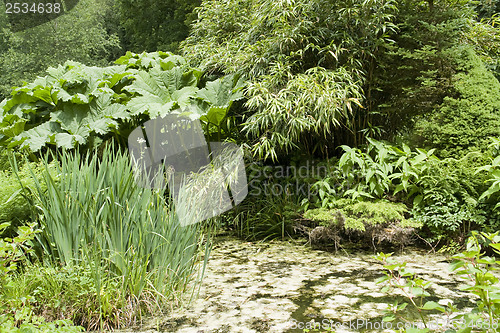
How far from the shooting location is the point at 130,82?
5.82 metres

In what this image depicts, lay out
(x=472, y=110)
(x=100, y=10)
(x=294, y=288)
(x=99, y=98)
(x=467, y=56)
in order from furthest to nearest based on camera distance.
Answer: (x=100, y=10), (x=99, y=98), (x=467, y=56), (x=472, y=110), (x=294, y=288)

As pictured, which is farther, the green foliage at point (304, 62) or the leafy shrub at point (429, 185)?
the green foliage at point (304, 62)

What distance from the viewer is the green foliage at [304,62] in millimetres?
4113

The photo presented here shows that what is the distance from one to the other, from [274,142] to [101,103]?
2.56 metres

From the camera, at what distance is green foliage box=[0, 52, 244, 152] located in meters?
4.88

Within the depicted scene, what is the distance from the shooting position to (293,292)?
281 centimetres

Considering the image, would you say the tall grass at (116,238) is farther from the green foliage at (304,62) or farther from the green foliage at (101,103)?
the green foliage at (101,103)

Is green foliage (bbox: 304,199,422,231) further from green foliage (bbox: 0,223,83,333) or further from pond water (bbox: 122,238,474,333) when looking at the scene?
green foliage (bbox: 0,223,83,333)

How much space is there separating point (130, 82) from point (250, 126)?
2.46 m

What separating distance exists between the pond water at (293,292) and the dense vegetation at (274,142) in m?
0.19

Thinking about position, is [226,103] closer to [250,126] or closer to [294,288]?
[250,126]

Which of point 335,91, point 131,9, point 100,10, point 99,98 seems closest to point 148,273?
point 335,91

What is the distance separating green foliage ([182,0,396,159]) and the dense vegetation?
25 millimetres

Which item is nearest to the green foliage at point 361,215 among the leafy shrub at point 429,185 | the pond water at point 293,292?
the leafy shrub at point 429,185
